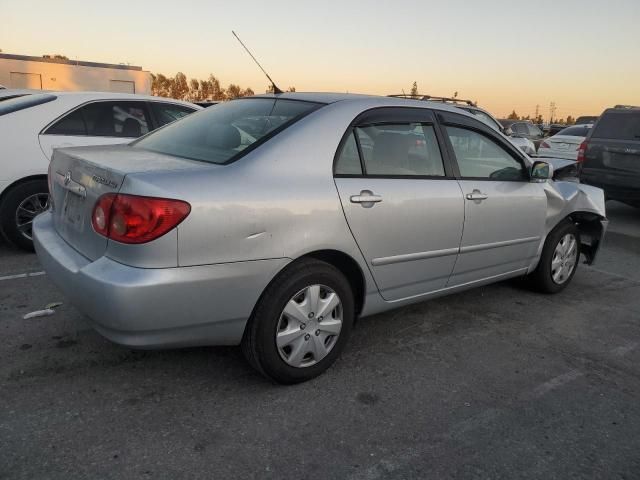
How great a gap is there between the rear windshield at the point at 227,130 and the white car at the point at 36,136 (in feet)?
6.58

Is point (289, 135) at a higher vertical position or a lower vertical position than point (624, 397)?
higher

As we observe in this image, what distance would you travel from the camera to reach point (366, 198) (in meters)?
3.02

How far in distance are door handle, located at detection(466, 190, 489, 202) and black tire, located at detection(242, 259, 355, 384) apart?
117 centimetres

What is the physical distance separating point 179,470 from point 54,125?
407 cm

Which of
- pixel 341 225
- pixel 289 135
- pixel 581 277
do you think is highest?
pixel 289 135

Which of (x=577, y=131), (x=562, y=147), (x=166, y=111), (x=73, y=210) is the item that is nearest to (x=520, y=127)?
(x=577, y=131)

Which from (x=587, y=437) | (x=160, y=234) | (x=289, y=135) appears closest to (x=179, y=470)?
(x=160, y=234)

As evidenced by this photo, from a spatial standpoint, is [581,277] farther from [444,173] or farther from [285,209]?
[285,209]

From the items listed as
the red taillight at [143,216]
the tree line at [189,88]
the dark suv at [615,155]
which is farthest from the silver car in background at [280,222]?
the tree line at [189,88]

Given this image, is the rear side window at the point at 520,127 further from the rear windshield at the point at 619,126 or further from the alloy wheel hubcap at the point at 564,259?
the alloy wheel hubcap at the point at 564,259

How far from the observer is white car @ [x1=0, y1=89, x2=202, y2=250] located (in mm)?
4941

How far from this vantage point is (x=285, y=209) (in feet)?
8.78

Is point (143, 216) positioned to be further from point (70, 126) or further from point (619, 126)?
point (619, 126)

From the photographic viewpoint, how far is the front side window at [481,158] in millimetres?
3727
